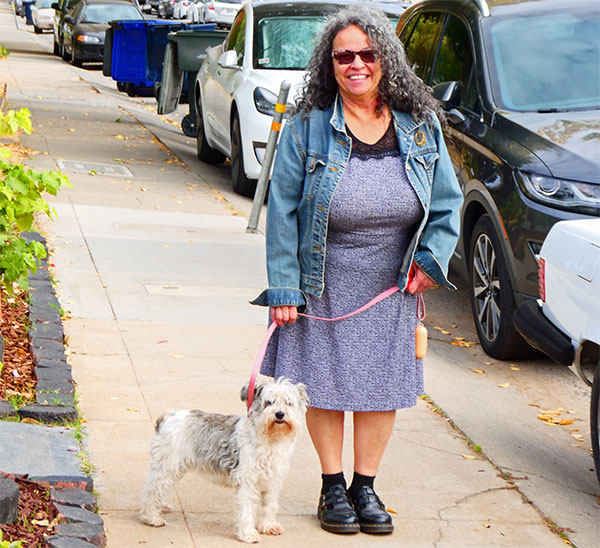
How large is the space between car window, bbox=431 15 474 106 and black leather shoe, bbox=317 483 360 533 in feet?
13.3

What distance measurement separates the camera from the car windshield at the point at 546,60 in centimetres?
732

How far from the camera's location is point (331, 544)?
4.33m

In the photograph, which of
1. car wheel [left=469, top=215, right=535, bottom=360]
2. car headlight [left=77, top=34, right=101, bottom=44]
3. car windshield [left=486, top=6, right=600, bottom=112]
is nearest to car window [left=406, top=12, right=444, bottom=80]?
car windshield [left=486, top=6, right=600, bottom=112]

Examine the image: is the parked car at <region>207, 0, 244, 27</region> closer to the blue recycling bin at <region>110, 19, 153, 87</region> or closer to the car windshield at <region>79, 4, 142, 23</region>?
the car windshield at <region>79, 4, 142, 23</region>

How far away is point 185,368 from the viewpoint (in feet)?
20.6

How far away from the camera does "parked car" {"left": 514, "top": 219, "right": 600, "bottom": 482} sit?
15.3 ft

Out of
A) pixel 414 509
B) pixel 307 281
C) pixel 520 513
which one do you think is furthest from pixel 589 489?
pixel 307 281

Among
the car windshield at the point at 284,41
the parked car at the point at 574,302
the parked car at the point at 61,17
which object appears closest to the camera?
the parked car at the point at 574,302

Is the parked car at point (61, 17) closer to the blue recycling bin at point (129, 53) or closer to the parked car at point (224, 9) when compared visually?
the parked car at point (224, 9)

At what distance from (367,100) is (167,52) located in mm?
11427

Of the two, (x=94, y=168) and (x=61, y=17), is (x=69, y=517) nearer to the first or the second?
(x=94, y=168)

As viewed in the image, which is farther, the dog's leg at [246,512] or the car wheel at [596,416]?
the car wheel at [596,416]

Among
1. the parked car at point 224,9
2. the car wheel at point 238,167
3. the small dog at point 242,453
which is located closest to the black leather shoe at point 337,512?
the small dog at point 242,453

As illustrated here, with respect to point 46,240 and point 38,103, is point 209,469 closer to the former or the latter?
point 46,240
